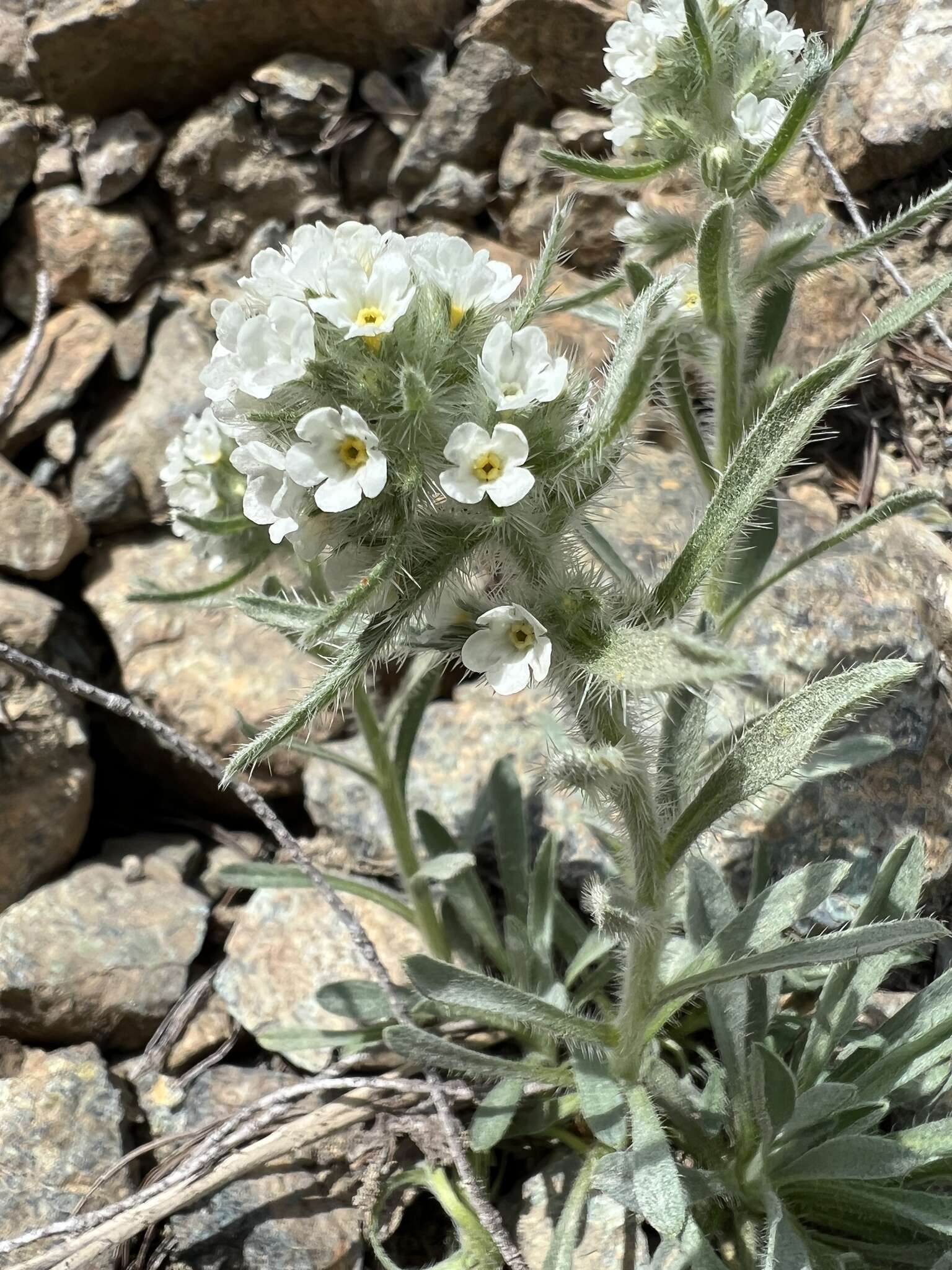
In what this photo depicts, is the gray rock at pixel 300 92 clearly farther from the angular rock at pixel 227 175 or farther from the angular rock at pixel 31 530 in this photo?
the angular rock at pixel 31 530

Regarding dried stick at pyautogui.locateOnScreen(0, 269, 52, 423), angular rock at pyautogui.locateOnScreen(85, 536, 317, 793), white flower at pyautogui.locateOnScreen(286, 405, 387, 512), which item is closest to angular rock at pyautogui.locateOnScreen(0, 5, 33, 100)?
dried stick at pyautogui.locateOnScreen(0, 269, 52, 423)

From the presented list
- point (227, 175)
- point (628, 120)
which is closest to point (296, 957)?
point (628, 120)

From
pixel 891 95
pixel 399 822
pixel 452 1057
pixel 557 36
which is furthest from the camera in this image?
pixel 557 36

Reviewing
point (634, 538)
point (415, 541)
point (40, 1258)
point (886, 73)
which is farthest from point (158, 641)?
point (886, 73)

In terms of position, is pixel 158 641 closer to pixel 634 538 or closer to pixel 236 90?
pixel 634 538

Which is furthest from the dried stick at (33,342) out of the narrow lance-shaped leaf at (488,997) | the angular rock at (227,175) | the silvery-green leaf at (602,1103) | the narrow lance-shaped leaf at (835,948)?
the narrow lance-shaped leaf at (835,948)

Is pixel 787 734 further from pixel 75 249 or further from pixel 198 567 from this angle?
A: pixel 75 249

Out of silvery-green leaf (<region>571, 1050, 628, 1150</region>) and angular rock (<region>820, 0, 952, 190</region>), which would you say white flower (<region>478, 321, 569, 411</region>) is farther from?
angular rock (<region>820, 0, 952, 190</region>)
